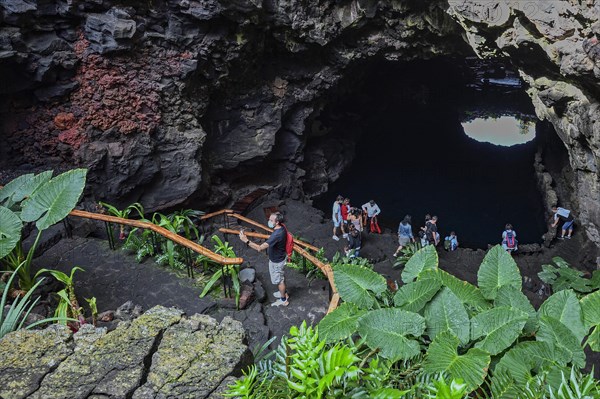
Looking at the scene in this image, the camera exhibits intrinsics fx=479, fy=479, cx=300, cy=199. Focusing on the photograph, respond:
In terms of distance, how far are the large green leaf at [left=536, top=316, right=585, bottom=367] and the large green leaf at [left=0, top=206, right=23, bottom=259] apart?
606cm

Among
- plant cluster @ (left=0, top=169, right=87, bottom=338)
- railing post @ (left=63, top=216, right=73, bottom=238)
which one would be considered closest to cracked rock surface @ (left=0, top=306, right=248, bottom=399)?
plant cluster @ (left=0, top=169, right=87, bottom=338)

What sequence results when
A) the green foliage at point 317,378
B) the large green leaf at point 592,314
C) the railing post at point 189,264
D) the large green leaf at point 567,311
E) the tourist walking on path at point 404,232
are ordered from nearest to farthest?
the green foliage at point 317,378 → the large green leaf at point 592,314 → the large green leaf at point 567,311 → the railing post at point 189,264 → the tourist walking on path at point 404,232

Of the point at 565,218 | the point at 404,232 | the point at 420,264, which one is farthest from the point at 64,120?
the point at 565,218

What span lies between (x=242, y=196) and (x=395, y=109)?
1222 cm

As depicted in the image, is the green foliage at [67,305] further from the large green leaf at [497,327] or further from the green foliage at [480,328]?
the large green leaf at [497,327]

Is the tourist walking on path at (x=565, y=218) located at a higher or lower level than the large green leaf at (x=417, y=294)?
lower

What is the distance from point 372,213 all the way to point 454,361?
10.4 m

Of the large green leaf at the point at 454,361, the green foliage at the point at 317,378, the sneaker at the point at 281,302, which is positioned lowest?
the sneaker at the point at 281,302

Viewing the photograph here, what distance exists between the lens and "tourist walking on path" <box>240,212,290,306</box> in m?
7.57

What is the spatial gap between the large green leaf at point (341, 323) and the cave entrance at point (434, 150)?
13.0 metres

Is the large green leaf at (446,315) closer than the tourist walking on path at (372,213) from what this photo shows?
Yes

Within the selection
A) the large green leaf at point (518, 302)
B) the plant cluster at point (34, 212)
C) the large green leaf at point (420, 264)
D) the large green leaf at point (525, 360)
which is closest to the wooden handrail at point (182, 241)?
the plant cluster at point (34, 212)

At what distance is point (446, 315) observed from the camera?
3980 millimetres

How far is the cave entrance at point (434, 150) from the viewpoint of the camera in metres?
17.9
